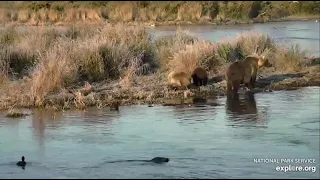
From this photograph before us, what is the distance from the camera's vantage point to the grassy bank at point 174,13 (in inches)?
1513

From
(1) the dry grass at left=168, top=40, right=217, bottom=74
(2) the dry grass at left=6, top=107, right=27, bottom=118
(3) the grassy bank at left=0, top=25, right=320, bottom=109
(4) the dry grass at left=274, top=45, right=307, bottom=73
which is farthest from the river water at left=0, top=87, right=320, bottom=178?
→ (4) the dry grass at left=274, top=45, right=307, bottom=73

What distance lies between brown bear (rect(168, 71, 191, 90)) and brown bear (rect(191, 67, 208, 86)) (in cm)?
26

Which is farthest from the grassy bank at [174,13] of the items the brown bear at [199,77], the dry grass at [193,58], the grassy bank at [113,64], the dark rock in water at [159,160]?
the dark rock in water at [159,160]

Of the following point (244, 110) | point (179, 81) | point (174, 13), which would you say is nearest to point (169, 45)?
point (179, 81)

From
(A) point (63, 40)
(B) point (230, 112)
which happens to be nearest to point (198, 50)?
(A) point (63, 40)

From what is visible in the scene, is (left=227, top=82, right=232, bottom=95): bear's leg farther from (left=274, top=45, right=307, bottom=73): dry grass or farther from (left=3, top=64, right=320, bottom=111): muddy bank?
(left=274, top=45, right=307, bottom=73): dry grass

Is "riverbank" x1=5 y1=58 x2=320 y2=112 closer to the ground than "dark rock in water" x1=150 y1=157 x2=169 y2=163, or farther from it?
farther from it

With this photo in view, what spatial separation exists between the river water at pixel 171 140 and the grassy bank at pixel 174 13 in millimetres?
23166

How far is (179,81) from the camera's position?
1574 cm

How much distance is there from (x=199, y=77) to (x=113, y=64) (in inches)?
120

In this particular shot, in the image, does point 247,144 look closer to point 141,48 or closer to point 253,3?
point 141,48

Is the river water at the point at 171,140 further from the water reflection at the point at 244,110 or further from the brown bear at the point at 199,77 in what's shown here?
the brown bear at the point at 199,77

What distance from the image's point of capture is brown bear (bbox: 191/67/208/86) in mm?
16078

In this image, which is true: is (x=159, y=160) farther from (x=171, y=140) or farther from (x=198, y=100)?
(x=198, y=100)
